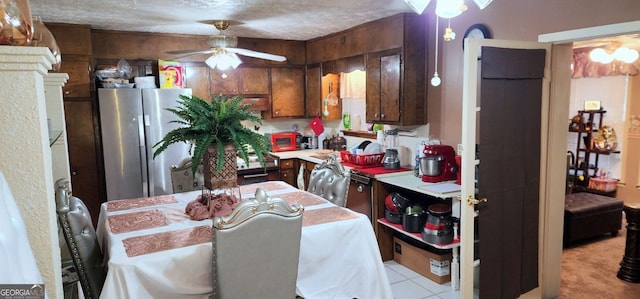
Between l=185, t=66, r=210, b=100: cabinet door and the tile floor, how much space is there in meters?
2.98

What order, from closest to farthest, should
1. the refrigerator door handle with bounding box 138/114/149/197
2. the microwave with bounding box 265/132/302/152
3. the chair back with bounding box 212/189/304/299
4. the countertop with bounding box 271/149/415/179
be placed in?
the chair back with bounding box 212/189/304/299 < the countertop with bounding box 271/149/415/179 < the refrigerator door handle with bounding box 138/114/149/197 < the microwave with bounding box 265/132/302/152

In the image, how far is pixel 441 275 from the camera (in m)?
3.42

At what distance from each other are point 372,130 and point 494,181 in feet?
7.47

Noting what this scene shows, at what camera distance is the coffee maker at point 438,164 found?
3.51 metres

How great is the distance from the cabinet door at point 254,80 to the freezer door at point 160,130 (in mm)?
841

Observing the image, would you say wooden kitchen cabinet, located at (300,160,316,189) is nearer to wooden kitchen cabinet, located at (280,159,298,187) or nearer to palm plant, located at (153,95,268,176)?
wooden kitchen cabinet, located at (280,159,298,187)

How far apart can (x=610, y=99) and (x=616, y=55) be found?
706 millimetres

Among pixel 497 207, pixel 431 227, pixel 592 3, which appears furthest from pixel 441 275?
pixel 592 3

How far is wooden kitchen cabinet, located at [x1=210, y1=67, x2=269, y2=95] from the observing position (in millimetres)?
5055

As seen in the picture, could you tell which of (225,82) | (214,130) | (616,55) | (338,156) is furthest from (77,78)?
(616,55)

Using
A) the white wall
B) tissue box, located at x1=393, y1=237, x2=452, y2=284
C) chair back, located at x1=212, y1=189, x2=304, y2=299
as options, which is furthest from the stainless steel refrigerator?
the white wall

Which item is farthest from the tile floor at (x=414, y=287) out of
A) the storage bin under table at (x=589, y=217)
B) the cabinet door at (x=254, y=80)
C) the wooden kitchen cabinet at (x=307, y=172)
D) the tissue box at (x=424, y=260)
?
the cabinet door at (x=254, y=80)

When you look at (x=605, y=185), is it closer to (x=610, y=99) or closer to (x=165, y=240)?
(x=610, y=99)

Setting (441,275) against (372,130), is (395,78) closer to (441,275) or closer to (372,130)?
(372,130)
